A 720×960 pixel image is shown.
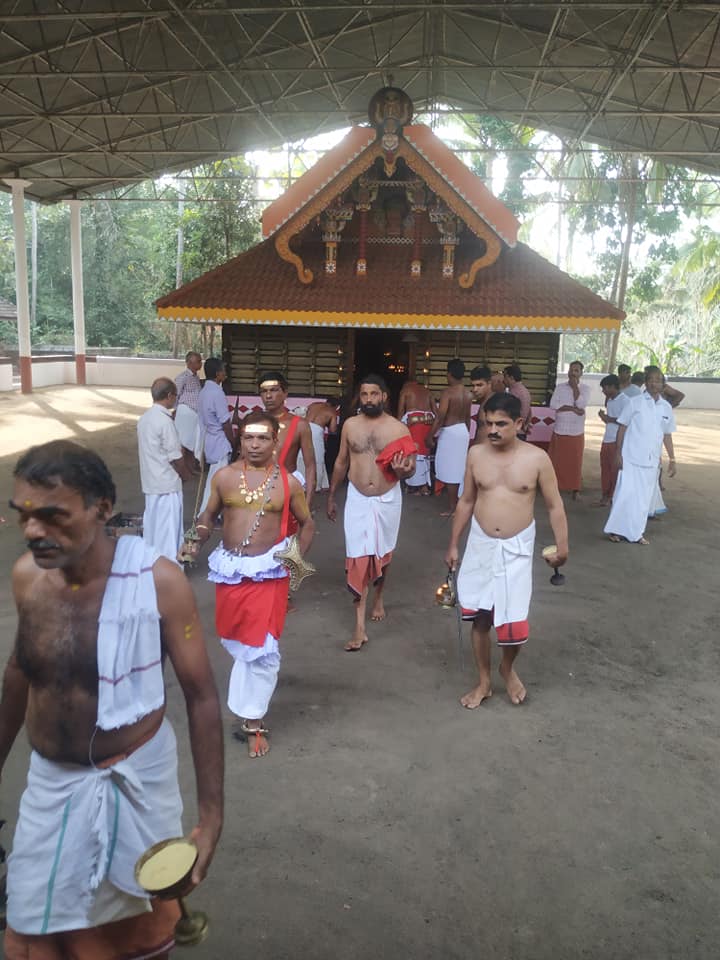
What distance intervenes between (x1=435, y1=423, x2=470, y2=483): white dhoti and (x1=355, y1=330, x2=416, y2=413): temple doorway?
434 centimetres

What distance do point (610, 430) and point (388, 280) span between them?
3857mm

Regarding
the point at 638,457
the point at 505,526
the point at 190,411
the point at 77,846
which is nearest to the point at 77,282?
the point at 190,411

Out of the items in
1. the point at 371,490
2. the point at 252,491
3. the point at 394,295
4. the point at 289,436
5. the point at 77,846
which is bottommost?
the point at 77,846

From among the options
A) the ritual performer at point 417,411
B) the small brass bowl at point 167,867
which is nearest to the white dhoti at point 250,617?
the small brass bowl at point 167,867

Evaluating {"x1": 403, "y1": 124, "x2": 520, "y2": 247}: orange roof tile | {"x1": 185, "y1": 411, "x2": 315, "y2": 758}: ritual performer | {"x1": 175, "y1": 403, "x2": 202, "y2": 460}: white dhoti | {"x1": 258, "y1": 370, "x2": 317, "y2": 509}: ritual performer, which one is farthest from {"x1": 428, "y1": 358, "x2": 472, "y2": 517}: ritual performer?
{"x1": 185, "y1": 411, "x2": 315, "y2": 758}: ritual performer

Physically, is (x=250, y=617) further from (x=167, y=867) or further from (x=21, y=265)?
(x=21, y=265)

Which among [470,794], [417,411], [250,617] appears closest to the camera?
[470,794]

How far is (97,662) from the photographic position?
1788mm

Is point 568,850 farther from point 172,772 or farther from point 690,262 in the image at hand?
point 690,262

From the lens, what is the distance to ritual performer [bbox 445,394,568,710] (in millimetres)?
4086

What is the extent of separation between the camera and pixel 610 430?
9.44 m

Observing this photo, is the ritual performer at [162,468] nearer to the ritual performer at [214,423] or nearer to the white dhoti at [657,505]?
the ritual performer at [214,423]

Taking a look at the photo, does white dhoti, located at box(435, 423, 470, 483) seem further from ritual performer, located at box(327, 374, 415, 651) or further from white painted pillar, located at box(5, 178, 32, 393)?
white painted pillar, located at box(5, 178, 32, 393)

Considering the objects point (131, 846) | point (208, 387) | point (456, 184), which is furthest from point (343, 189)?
point (131, 846)
